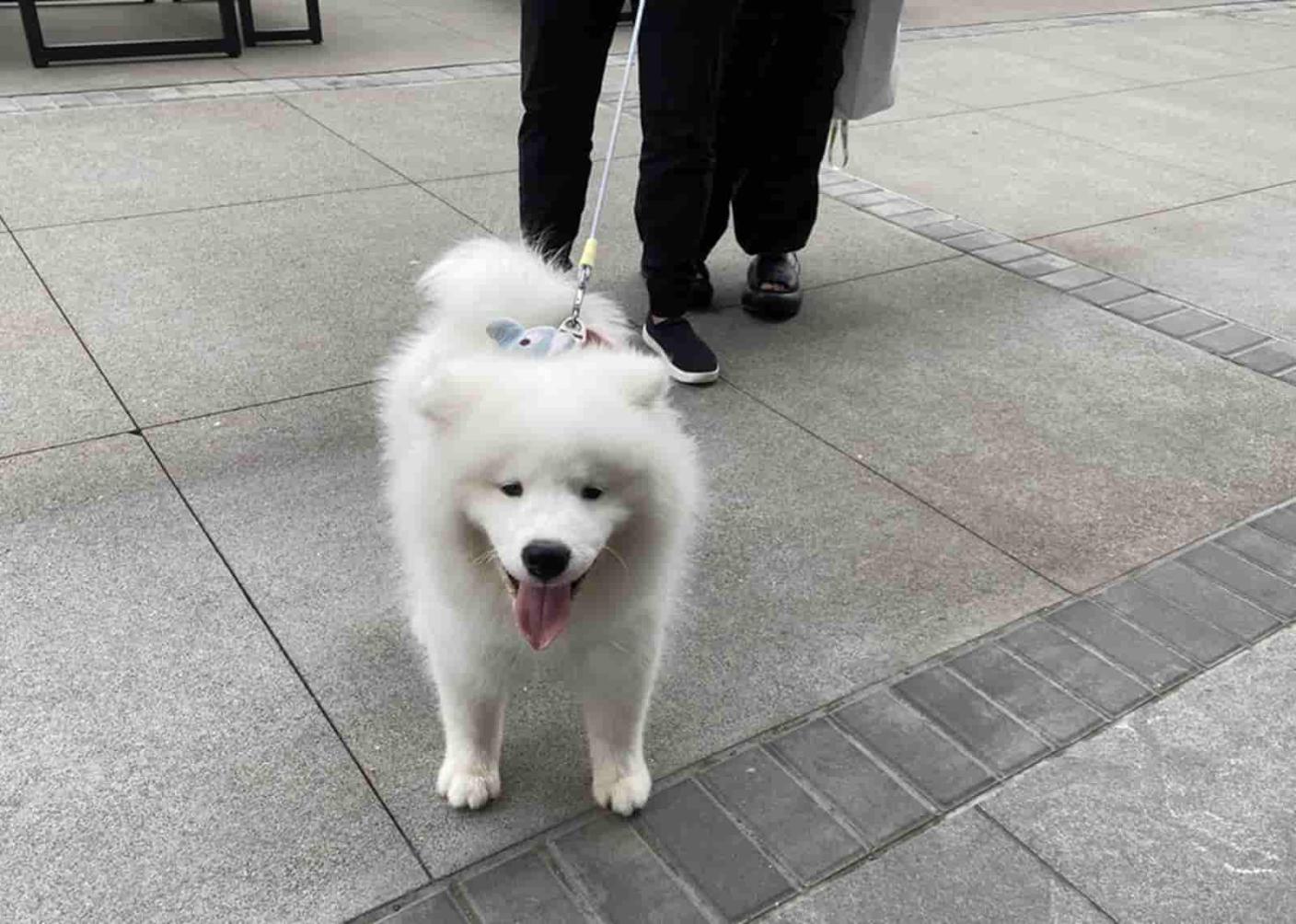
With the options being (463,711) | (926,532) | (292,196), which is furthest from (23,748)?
(292,196)

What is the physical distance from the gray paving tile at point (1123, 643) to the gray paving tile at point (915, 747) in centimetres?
57

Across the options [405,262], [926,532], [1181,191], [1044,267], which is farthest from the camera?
[1181,191]

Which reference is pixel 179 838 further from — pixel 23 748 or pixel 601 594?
pixel 601 594

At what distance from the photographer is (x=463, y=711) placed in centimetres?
214

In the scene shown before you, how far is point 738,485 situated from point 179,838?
1.85 m

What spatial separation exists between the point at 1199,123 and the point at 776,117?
4810mm

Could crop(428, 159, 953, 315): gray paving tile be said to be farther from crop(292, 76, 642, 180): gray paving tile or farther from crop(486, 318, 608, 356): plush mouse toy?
crop(486, 318, 608, 356): plush mouse toy

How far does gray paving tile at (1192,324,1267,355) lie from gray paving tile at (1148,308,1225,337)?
1.9 inches

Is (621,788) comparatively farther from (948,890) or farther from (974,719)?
(974,719)

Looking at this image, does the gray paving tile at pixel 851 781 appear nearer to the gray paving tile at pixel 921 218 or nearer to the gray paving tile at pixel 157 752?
the gray paving tile at pixel 157 752

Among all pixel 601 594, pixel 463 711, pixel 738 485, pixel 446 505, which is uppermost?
pixel 446 505

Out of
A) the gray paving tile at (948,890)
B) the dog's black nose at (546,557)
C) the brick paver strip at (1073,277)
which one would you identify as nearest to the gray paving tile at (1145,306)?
the brick paver strip at (1073,277)

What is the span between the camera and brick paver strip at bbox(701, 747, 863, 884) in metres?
2.15

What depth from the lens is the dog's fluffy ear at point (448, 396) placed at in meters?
1.79
